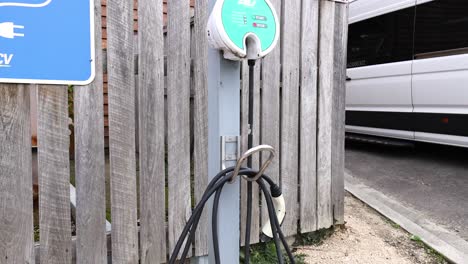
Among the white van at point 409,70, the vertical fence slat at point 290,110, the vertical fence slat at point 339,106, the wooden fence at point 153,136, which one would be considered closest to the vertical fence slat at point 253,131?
the wooden fence at point 153,136

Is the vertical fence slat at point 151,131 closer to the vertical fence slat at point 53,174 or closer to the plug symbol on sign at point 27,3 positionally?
the vertical fence slat at point 53,174

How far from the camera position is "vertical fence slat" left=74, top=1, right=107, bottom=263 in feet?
6.29

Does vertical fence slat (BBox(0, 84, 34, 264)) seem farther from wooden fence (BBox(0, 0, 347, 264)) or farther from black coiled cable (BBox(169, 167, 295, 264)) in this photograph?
black coiled cable (BBox(169, 167, 295, 264))

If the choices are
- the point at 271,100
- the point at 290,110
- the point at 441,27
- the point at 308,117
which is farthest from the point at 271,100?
the point at 441,27

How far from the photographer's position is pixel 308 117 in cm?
271

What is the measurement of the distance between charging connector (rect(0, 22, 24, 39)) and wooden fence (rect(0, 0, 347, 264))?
28 centimetres

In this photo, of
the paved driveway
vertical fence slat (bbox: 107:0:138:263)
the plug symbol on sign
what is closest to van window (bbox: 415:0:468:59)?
the paved driveway

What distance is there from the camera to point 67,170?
1.90 metres

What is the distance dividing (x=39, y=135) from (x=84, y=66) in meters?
0.44

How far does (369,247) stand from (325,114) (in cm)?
95

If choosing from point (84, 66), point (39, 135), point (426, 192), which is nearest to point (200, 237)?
point (39, 135)

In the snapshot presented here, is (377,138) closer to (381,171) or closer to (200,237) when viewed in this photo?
(381,171)

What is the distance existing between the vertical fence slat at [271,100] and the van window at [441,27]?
2.83 metres

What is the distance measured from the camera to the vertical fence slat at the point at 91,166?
6.29 feet
